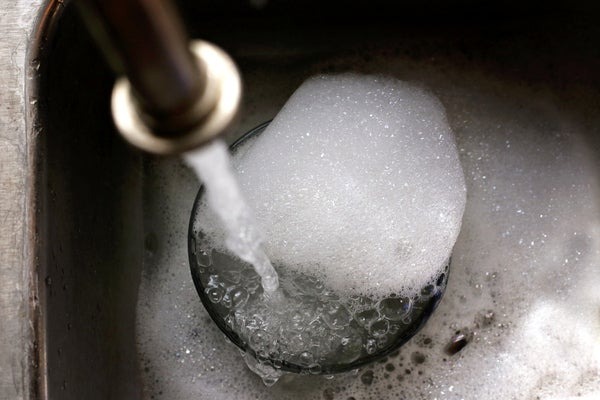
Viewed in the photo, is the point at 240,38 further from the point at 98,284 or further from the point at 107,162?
the point at 98,284

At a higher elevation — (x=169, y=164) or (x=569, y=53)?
Result: (x=569, y=53)

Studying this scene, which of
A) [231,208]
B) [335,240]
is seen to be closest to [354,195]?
[335,240]

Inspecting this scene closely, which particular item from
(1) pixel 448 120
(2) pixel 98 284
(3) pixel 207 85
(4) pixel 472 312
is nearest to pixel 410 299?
(4) pixel 472 312

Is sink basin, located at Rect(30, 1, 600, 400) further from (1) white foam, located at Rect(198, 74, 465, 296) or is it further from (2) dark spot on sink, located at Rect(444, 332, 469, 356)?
(2) dark spot on sink, located at Rect(444, 332, 469, 356)

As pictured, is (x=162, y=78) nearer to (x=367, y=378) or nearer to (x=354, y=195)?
(x=354, y=195)

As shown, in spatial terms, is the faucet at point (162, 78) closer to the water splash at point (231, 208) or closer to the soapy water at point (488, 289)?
the water splash at point (231, 208)

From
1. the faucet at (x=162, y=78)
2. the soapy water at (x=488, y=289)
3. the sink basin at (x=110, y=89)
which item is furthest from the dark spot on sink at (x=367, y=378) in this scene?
the faucet at (x=162, y=78)
